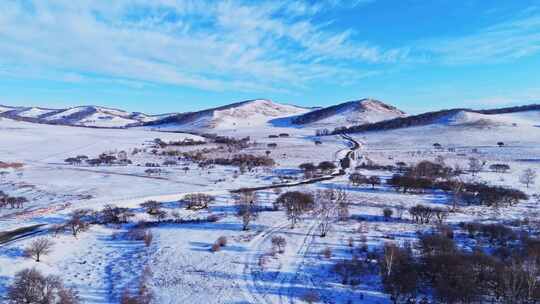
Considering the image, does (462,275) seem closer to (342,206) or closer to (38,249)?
(342,206)

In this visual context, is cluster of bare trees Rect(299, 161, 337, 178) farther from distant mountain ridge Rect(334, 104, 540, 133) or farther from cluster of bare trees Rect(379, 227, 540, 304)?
distant mountain ridge Rect(334, 104, 540, 133)

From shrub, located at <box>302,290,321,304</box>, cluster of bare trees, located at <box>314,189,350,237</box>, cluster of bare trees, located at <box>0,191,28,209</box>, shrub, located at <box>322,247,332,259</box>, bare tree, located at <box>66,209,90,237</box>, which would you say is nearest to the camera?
shrub, located at <box>302,290,321,304</box>

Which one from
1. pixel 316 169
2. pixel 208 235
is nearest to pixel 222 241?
pixel 208 235

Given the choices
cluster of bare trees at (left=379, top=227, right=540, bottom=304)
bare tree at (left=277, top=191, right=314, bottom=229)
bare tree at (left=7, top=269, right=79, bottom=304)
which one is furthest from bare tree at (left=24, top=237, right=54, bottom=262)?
cluster of bare trees at (left=379, top=227, right=540, bottom=304)

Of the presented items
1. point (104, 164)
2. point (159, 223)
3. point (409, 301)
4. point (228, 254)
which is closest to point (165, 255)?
point (228, 254)

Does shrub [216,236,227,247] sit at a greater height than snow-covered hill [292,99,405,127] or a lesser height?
lesser

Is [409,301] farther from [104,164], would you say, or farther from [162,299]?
[104,164]

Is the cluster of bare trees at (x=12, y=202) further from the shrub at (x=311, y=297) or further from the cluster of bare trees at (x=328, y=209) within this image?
the shrub at (x=311, y=297)
